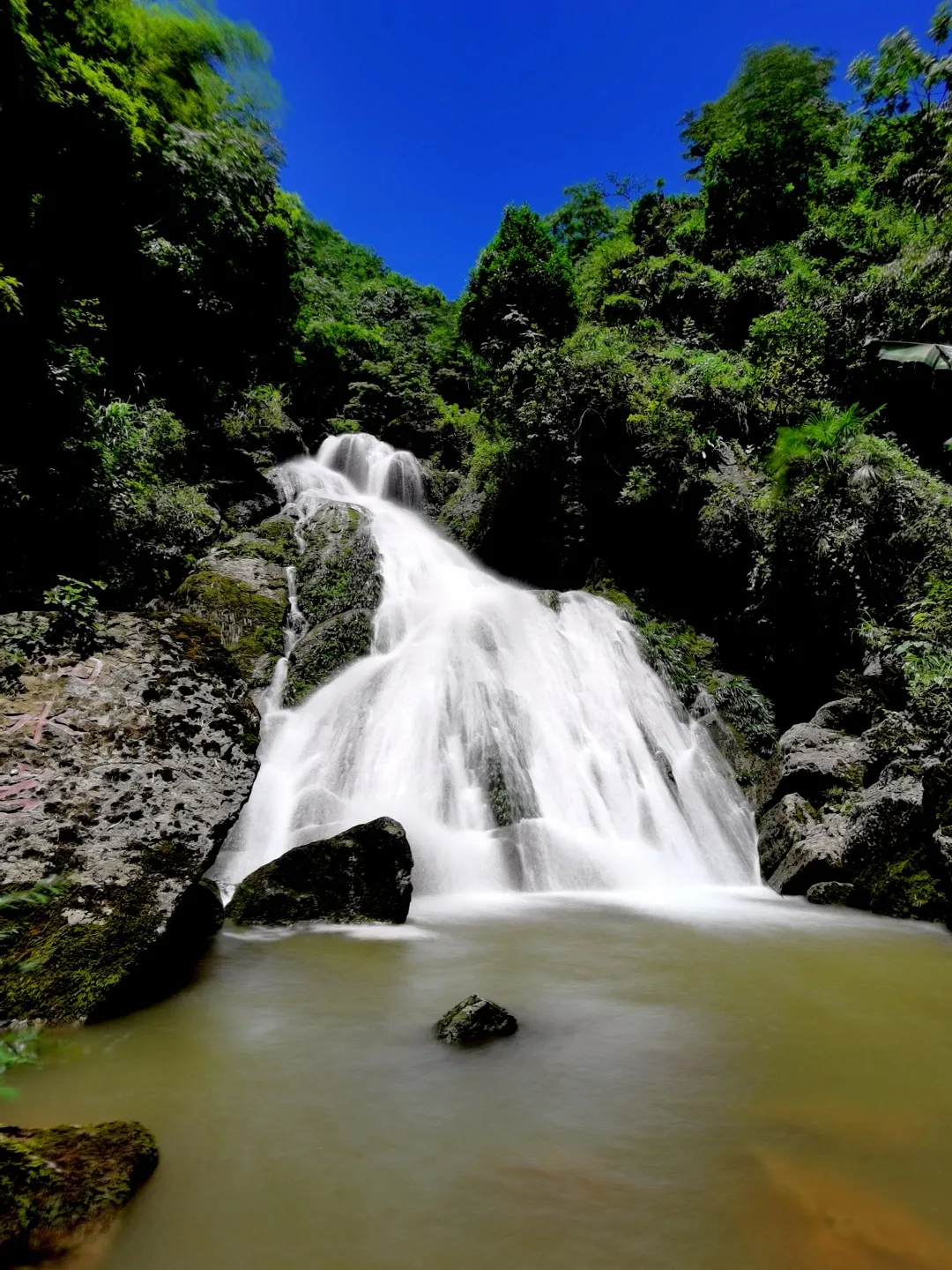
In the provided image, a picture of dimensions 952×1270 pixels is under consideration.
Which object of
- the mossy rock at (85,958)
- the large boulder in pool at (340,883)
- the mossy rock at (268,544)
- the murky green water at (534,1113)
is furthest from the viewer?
the mossy rock at (268,544)

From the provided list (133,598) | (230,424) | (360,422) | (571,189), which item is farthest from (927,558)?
(571,189)

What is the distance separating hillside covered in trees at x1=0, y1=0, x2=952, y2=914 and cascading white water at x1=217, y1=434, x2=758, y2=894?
60.1 inches

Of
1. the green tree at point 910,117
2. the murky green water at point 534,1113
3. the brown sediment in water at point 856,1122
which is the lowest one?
the brown sediment in water at point 856,1122

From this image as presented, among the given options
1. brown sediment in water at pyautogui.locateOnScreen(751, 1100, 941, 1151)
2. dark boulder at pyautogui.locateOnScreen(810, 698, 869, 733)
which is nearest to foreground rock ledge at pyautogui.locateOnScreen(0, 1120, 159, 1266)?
brown sediment in water at pyautogui.locateOnScreen(751, 1100, 941, 1151)

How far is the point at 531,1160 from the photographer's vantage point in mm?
2168

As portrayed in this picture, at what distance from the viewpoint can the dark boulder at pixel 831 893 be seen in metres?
6.45

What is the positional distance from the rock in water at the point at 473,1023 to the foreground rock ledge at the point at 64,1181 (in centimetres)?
141

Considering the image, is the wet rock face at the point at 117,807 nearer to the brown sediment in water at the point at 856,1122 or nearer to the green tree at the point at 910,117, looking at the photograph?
the brown sediment in water at the point at 856,1122

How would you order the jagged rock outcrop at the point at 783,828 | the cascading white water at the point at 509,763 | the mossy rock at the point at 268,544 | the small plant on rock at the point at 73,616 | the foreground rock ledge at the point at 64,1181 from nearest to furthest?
1. the foreground rock ledge at the point at 64,1181
2. the small plant on rock at the point at 73,616
3. the cascading white water at the point at 509,763
4. the jagged rock outcrop at the point at 783,828
5. the mossy rock at the point at 268,544

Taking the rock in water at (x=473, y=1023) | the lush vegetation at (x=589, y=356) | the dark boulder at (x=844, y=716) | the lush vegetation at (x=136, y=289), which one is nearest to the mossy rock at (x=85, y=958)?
the rock in water at (x=473, y=1023)

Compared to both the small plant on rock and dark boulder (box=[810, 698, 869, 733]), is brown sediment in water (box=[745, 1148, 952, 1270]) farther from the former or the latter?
dark boulder (box=[810, 698, 869, 733])

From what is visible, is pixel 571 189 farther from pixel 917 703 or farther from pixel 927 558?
pixel 917 703

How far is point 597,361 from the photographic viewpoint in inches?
578

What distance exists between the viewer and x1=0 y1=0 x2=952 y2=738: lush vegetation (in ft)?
29.1
